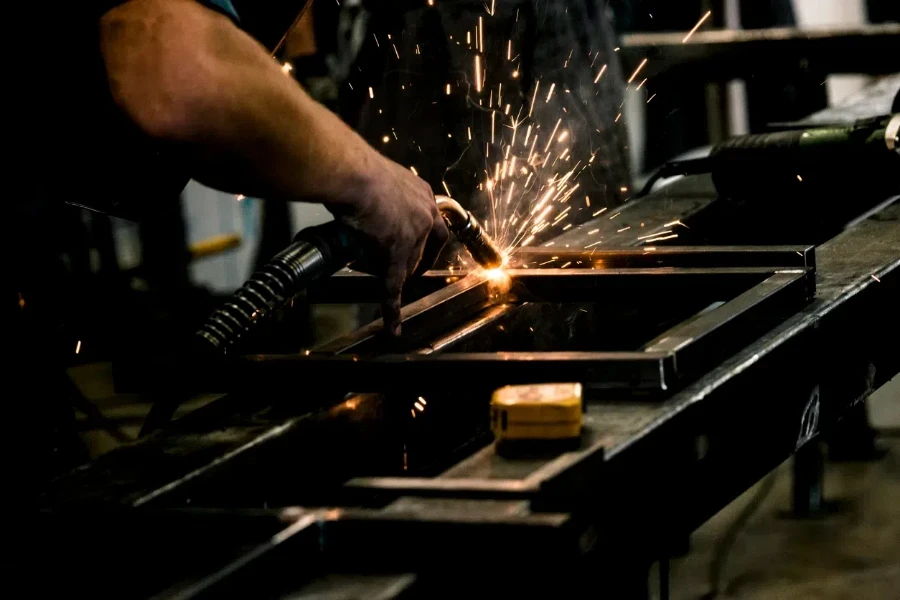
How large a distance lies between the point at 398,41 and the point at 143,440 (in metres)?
2.22

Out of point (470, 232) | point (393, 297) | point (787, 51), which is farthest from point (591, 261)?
point (787, 51)

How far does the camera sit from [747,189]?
2.45 meters

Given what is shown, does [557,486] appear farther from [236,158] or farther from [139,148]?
[139,148]

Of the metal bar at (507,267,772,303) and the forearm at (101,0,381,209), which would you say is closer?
the forearm at (101,0,381,209)

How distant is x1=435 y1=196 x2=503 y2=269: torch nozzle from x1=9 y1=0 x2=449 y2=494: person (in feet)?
0.29

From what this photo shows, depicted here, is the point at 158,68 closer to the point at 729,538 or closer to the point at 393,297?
the point at 393,297

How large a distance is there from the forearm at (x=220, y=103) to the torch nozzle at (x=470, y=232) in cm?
31

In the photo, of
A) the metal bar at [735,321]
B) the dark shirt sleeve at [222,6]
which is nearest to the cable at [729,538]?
the metal bar at [735,321]

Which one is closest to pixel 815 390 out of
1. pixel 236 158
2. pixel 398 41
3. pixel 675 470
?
pixel 675 470

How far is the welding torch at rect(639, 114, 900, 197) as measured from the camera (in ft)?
7.68

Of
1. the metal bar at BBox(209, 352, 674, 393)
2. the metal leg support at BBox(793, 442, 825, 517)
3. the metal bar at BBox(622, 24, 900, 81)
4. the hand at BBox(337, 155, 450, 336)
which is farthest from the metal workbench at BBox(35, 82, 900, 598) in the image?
the metal bar at BBox(622, 24, 900, 81)

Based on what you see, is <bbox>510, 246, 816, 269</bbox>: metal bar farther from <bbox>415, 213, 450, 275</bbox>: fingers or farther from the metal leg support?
the metal leg support

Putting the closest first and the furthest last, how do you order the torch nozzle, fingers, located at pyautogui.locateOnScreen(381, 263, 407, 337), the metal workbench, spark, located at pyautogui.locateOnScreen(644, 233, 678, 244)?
the metal workbench
fingers, located at pyautogui.locateOnScreen(381, 263, 407, 337)
the torch nozzle
spark, located at pyautogui.locateOnScreen(644, 233, 678, 244)

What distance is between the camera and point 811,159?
2.38 metres
